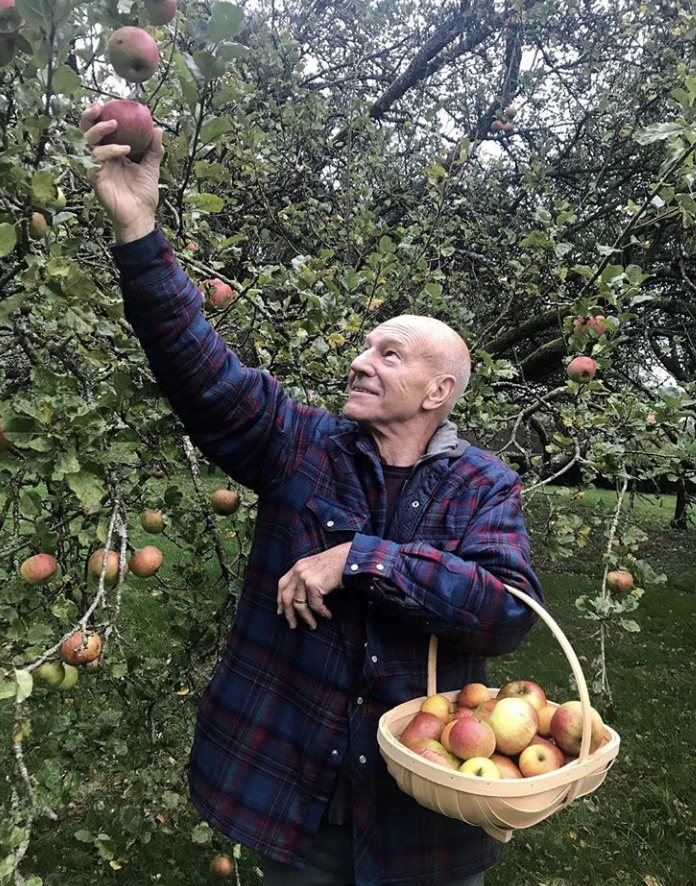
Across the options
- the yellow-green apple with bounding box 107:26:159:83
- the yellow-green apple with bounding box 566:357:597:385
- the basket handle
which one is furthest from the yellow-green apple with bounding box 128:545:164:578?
the yellow-green apple with bounding box 566:357:597:385

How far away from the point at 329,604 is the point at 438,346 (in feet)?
2.09

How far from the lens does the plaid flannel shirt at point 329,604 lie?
1.39 metres

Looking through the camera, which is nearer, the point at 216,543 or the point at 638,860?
the point at 216,543

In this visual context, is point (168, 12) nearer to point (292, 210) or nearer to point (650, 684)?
point (292, 210)

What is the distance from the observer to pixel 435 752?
134 centimetres

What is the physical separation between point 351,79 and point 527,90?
1362 millimetres

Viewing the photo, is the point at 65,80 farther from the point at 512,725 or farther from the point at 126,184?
the point at 512,725

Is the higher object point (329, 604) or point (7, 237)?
point (7, 237)

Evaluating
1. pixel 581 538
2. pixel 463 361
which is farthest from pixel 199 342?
pixel 581 538

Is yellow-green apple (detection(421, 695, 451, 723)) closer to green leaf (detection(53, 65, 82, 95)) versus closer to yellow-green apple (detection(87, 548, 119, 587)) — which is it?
yellow-green apple (detection(87, 548, 119, 587))

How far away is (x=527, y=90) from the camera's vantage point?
16.3 feet

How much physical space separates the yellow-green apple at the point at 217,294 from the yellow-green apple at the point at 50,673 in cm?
95

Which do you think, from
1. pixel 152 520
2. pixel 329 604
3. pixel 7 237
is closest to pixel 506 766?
pixel 329 604

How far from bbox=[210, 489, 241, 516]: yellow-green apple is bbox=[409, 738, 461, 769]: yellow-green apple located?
33.7 inches
